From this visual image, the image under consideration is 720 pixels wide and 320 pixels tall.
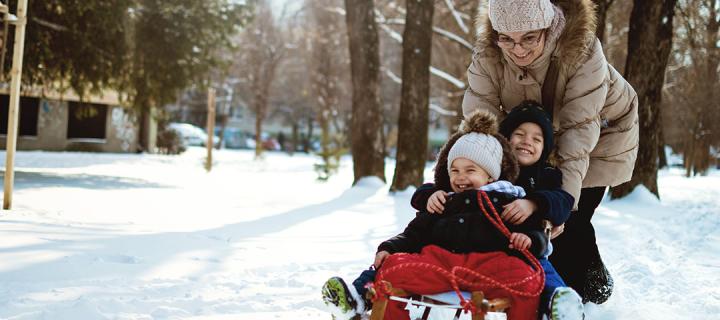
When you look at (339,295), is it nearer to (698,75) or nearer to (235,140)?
(698,75)

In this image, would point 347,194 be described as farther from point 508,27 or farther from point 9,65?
point 508,27

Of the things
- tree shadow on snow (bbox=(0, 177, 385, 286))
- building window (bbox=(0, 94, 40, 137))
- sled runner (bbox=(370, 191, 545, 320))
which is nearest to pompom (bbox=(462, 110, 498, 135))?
sled runner (bbox=(370, 191, 545, 320))

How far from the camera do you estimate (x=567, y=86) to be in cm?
370

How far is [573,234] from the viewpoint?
4.43m

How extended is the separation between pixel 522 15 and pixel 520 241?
3.97 ft

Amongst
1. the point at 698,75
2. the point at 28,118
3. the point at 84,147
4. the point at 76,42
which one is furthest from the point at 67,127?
the point at 698,75

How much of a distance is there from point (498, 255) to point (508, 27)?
4.17ft

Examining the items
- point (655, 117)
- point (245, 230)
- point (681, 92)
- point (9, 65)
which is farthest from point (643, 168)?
point (681, 92)

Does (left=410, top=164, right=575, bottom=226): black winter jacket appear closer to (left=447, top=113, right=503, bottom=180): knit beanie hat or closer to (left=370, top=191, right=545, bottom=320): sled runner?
(left=447, top=113, right=503, bottom=180): knit beanie hat

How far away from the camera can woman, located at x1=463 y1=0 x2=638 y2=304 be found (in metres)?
3.57

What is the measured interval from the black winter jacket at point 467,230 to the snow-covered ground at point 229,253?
1.09 m

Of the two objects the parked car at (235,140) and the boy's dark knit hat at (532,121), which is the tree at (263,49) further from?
the boy's dark knit hat at (532,121)

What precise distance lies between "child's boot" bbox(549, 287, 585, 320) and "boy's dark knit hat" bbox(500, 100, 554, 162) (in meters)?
0.96

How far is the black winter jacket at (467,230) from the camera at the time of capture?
3.03m
